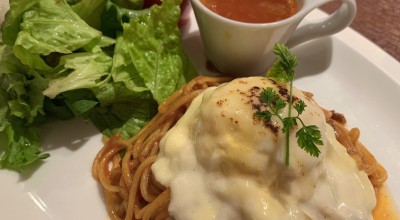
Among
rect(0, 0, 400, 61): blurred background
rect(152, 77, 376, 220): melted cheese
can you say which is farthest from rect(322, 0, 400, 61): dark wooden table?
rect(152, 77, 376, 220): melted cheese

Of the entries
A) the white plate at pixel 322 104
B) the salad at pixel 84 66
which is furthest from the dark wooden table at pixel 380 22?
the salad at pixel 84 66

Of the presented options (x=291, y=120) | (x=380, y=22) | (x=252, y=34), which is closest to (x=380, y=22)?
(x=380, y=22)

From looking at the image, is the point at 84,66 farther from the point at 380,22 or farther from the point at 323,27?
the point at 380,22

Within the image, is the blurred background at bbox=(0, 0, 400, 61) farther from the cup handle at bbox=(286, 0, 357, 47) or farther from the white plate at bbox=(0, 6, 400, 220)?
the cup handle at bbox=(286, 0, 357, 47)

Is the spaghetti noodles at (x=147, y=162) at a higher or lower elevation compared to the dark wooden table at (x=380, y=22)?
higher

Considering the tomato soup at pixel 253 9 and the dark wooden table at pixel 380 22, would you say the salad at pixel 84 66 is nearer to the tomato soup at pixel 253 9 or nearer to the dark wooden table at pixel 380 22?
the tomato soup at pixel 253 9

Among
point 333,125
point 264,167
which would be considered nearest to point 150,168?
point 264,167
